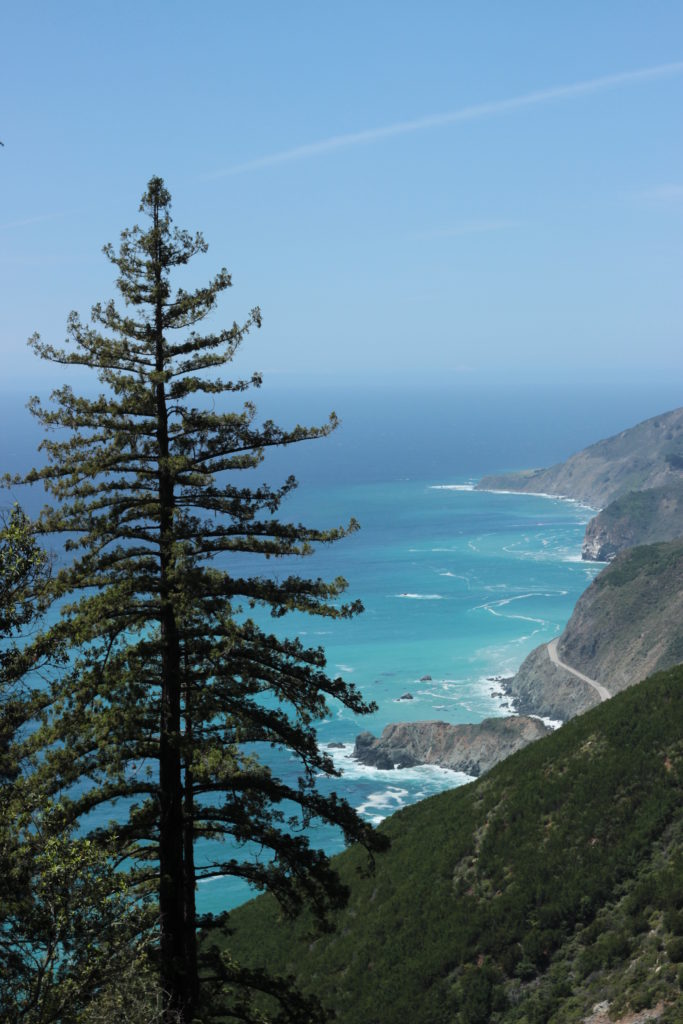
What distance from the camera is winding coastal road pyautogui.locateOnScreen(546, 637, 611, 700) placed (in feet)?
327

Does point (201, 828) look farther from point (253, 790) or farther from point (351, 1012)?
point (351, 1012)

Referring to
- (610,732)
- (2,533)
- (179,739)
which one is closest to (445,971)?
(610,732)

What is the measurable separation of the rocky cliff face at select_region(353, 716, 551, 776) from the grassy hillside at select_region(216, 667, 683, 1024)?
138ft

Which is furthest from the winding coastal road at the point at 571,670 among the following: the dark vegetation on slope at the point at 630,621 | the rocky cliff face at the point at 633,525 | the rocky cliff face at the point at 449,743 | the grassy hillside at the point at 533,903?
the rocky cliff face at the point at 633,525

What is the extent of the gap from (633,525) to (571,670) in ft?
294

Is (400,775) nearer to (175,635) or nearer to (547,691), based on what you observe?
(547,691)

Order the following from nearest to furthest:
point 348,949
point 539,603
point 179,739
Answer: point 179,739, point 348,949, point 539,603

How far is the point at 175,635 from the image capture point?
12.4m

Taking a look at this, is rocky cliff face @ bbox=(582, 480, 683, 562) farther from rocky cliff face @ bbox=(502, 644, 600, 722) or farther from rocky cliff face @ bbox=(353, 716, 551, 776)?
rocky cliff face @ bbox=(353, 716, 551, 776)

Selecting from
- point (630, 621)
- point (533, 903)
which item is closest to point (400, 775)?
point (630, 621)

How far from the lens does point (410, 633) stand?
130 metres

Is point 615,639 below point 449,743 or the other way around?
the other way around

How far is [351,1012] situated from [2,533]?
2672 centimetres

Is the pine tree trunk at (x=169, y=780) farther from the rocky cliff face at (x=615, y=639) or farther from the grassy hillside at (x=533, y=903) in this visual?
the rocky cliff face at (x=615, y=639)
